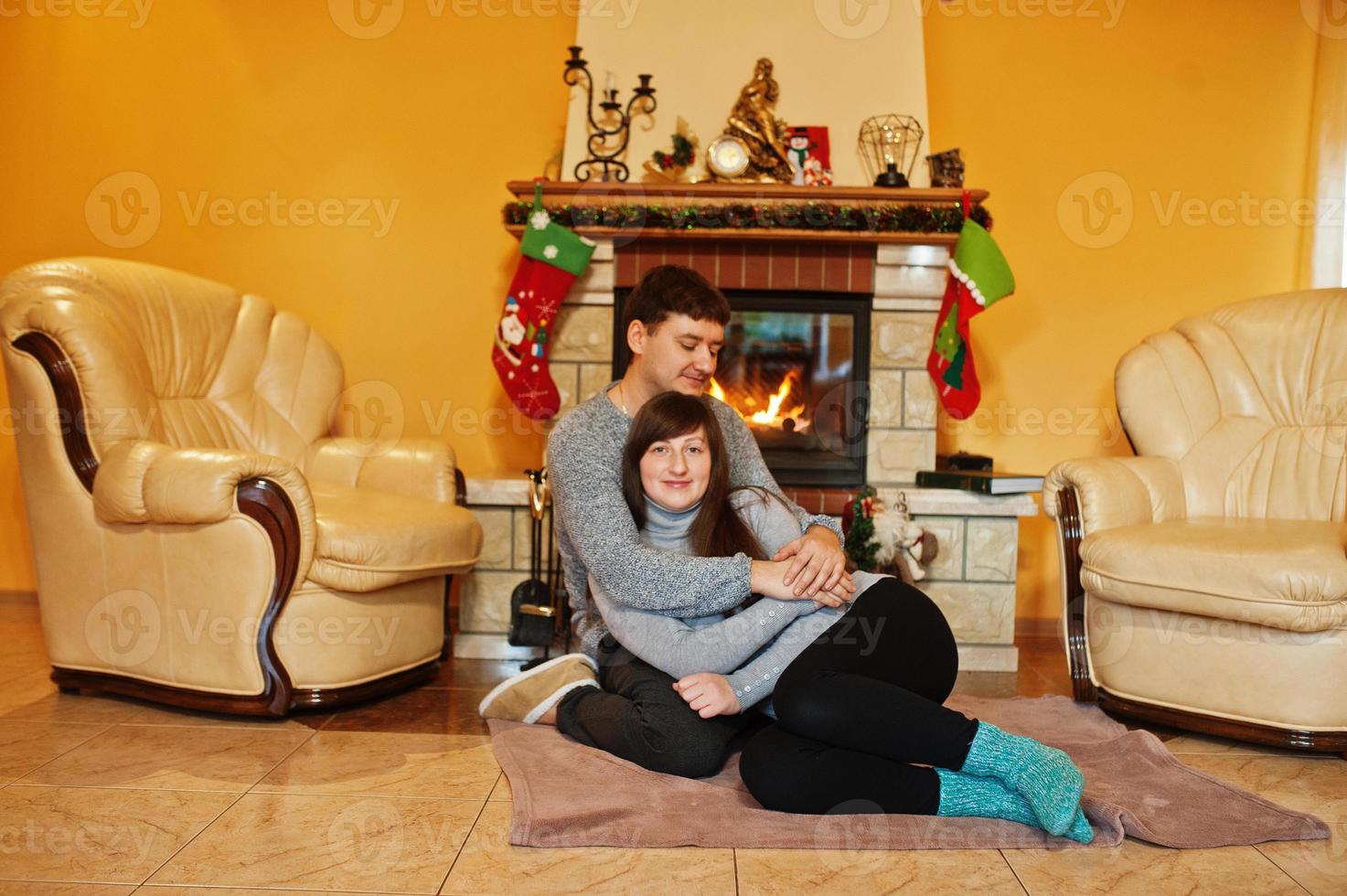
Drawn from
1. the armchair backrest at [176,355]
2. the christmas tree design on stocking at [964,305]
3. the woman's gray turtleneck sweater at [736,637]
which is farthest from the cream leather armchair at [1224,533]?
the armchair backrest at [176,355]

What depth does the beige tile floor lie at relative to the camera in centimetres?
153

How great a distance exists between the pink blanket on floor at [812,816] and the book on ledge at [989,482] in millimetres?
1112

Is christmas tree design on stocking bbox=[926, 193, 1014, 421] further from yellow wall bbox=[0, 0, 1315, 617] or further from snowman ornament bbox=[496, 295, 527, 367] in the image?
snowman ornament bbox=[496, 295, 527, 367]

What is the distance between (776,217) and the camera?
3.26 meters

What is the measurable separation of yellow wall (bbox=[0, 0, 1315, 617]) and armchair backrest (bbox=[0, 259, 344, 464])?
666 millimetres

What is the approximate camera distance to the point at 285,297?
12.4 feet

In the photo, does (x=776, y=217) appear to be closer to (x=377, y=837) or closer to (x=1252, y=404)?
(x=1252, y=404)

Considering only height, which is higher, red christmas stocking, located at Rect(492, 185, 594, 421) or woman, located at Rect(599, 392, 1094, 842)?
red christmas stocking, located at Rect(492, 185, 594, 421)

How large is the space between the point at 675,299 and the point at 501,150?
6.10 feet

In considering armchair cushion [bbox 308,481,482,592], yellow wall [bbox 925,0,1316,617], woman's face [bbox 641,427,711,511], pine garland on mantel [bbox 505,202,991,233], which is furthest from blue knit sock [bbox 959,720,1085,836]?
yellow wall [bbox 925,0,1316,617]

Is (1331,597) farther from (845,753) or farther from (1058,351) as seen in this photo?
(1058,351)

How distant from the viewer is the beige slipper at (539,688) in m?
2.26

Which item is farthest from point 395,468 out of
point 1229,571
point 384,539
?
point 1229,571

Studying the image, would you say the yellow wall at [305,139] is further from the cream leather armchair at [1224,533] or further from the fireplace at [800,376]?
the cream leather armchair at [1224,533]
